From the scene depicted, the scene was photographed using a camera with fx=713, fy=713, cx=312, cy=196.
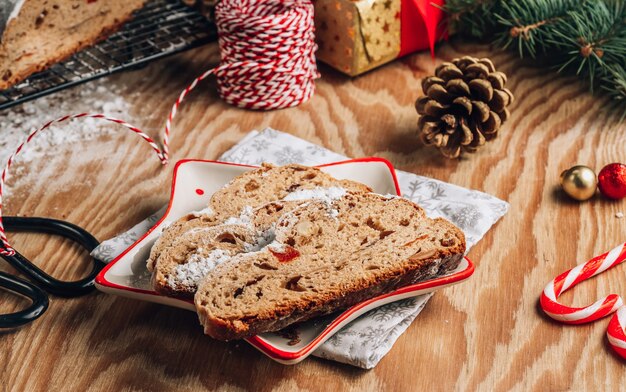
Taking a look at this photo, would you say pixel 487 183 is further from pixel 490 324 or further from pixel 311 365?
pixel 311 365

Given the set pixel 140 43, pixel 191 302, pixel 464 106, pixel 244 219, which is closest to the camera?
pixel 191 302

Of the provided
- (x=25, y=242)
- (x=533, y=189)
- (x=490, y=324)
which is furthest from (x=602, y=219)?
(x=25, y=242)

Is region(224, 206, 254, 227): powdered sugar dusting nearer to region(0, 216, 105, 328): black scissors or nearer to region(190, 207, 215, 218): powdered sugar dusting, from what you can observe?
region(190, 207, 215, 218): powdered sugar dusting

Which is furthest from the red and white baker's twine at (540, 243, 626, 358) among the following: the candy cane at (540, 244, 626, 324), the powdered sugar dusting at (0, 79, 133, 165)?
Answer: the powdered sugar dusting at (0, 79, 133, 165)

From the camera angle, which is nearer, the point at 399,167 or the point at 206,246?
the point at 206,246

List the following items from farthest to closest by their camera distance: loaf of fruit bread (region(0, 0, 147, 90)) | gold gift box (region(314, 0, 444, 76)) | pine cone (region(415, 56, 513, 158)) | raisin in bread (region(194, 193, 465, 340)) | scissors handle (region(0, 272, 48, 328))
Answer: gold gift box (region(314, 0, 444, 76)), loaf of fruit bread (region(0, 0, 147, 90)), pine cone (region(415, 56, 513, 158)), scissors handle (region(0, 272, 48, 328)), raisin in bread (region(194, 193, 465, 340))

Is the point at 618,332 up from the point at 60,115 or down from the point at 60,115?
up

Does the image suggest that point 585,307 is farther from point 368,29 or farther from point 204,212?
point 368,29

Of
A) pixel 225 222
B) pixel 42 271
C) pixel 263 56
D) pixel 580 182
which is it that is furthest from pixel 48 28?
pixel 580 182
